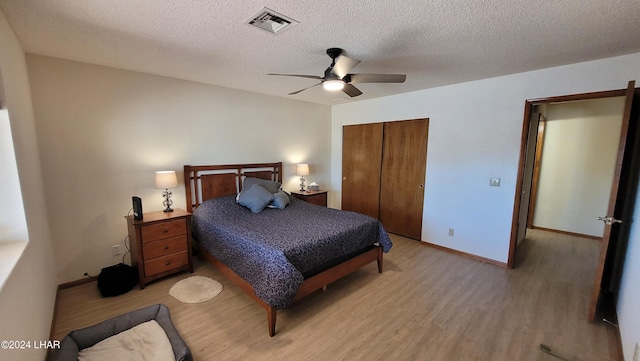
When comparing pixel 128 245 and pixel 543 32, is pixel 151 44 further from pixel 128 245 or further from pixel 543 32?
pixel 543 32

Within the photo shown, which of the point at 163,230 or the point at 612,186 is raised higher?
the point at 612,186

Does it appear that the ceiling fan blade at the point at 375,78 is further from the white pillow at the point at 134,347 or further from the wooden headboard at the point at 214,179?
the white pillow at the point at 134,347

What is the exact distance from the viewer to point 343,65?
6.86ft

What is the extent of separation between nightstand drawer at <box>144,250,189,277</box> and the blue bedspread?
268 millimetres

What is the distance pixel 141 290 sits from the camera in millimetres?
2691

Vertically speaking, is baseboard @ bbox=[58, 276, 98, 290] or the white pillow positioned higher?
the white pillow

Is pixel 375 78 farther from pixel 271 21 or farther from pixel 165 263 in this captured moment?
pixel 165 263

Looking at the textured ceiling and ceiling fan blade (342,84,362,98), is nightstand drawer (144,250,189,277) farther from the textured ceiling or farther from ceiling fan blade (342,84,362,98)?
ceiling fan blade (342,84,362,98)

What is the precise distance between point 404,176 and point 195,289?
3432 millimetres

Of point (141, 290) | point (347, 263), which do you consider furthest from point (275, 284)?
point (141, 290)

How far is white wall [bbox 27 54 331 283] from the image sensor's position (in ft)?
8.41

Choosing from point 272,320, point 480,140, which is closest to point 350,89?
point 480,140

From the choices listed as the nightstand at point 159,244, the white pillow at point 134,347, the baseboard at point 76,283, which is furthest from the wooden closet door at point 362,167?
the baseboard at point 76,283

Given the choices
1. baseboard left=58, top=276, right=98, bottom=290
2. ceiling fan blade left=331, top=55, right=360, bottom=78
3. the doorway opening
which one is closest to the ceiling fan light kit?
ceiling fan blade left=331, top=55, right=360, bottom=78
